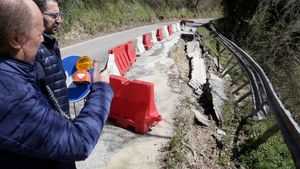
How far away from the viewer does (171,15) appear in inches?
2298

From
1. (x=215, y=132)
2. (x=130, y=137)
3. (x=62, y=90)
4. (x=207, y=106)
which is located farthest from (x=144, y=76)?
(x=62, y=90)

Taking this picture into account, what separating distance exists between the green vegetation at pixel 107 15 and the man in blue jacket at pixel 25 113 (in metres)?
20.2

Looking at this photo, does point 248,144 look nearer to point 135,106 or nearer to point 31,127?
point 135,106

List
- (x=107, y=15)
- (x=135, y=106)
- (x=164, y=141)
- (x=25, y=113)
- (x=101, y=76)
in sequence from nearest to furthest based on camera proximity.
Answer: (x=25, y=113), (x=101, y=76), (x=164, y=141), (x=135, y=106), (x=107, y=15)

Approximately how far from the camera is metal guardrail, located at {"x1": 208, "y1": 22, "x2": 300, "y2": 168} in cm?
524

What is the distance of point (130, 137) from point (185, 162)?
1.20 metres

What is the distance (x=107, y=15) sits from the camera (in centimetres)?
3219

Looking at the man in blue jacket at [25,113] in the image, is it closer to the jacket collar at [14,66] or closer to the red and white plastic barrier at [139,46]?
the jacket collar at [14,66]

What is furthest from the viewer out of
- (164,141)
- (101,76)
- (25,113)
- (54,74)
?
(164,141)

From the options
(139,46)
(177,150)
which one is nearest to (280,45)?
(139,46)

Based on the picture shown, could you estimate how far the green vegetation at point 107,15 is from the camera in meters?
23.7

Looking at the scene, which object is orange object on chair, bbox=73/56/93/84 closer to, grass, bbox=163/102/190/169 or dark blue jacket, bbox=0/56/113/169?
dark blue jacket, bbox=0/56/113/169

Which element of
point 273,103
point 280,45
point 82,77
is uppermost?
point 82,77

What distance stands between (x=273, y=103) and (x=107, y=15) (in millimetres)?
26553
